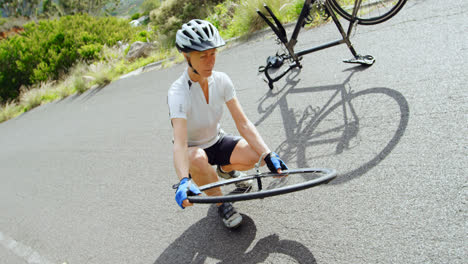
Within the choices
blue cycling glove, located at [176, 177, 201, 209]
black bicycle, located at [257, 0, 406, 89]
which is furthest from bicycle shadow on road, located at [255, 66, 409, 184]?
blue cycling glove, located at [176, 177, 201, 209]

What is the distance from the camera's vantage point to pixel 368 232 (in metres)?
2.56

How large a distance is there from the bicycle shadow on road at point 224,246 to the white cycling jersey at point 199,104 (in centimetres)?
81

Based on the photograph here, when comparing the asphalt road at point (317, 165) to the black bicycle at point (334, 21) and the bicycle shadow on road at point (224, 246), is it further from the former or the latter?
the black bicycle at point (334, 21)

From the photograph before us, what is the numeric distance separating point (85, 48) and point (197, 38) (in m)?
14.8

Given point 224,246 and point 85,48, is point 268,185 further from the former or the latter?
point 85,48

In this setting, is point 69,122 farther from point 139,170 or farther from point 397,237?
point 397,237

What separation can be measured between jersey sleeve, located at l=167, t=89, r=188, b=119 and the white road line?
2334 millimetres

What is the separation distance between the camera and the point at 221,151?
331cm

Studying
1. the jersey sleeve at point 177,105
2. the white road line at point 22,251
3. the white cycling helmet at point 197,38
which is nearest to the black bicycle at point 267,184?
the jersey sleeve at point 177,105

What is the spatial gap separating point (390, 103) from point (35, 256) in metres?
4.51

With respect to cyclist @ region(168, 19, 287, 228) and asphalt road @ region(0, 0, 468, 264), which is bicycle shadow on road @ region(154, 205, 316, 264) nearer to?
asphalt road @ region(0, 0, 468, 264)

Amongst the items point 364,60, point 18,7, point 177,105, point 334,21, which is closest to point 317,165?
point 177,105

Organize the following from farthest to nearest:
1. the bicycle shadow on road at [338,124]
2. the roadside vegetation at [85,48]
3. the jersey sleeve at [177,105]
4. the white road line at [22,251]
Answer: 1. the roadside vegetation at [85,48]
2. the white road line at [22,251]
3. the bicycle shadow on road at [338,124]
4. the jersey sleeve at [177,105]

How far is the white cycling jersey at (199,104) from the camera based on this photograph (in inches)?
115
